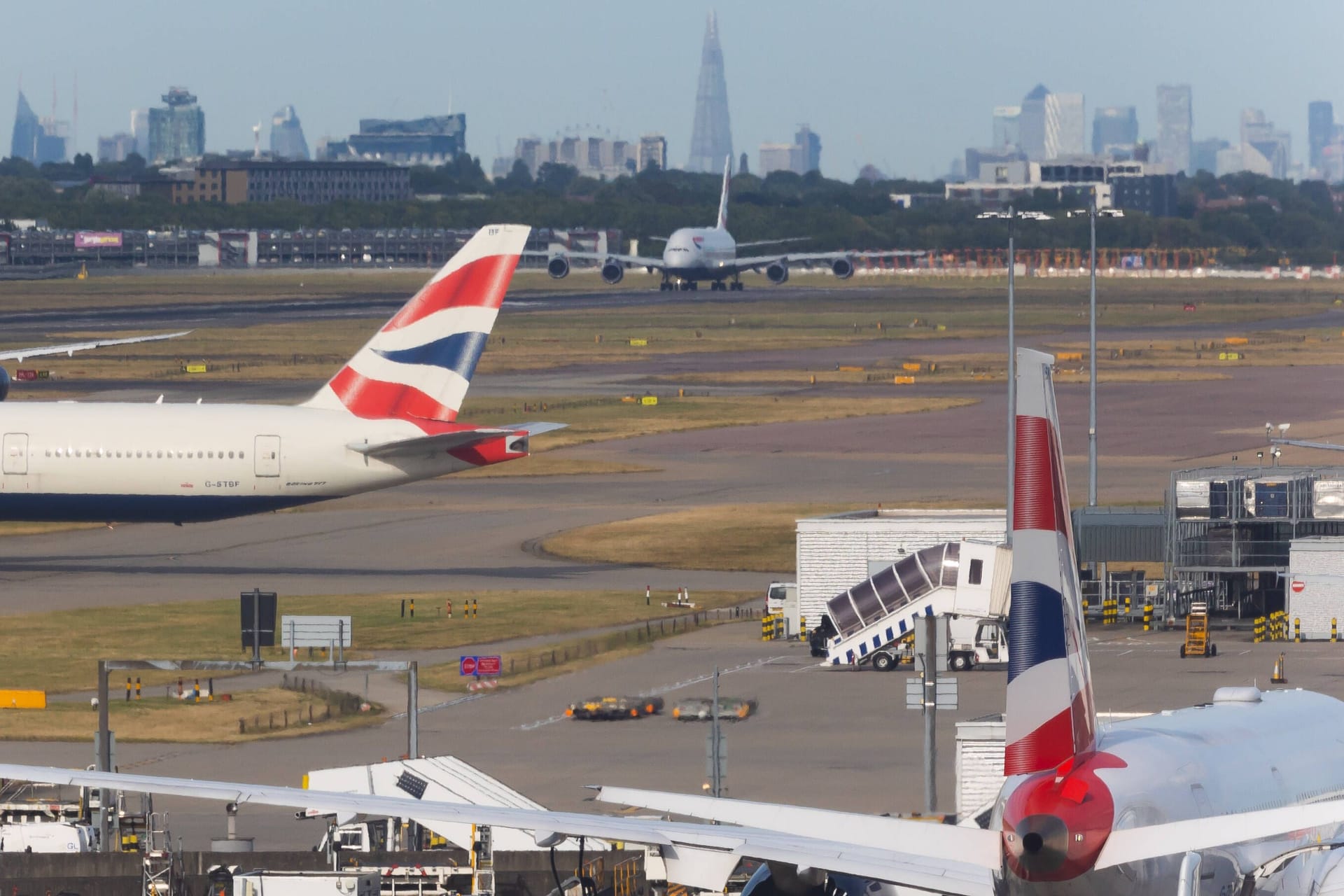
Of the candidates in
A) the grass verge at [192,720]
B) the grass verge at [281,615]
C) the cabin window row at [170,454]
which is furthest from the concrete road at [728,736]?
the cabin window row at [170,454]

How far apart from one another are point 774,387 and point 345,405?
82.8 m

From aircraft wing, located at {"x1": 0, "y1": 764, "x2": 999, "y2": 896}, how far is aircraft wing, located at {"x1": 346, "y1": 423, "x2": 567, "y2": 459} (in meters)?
44.6

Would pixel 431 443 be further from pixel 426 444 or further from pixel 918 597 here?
pixel 918 597

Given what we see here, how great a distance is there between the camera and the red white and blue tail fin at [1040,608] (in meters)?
19.1

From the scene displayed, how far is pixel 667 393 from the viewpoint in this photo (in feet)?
466

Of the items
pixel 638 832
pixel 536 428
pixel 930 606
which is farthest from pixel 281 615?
pixel 638 832

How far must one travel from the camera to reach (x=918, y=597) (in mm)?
57281

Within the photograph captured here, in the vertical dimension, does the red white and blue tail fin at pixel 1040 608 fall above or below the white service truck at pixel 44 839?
above

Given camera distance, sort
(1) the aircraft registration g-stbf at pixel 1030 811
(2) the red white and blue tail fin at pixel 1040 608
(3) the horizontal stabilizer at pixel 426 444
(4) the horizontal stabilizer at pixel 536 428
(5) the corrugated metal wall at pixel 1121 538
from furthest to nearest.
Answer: (5) the corrugated metal wall at pixel 1121 538 < (4) the horizontal stabilizer at pixel 536 428 < (3) the horizontal stabilizer at pixel 426 444 < (2) the red white and blue tail fin at pixel 1040 608 < (1) the aircraft registration g-stbf at pixel 1030 811

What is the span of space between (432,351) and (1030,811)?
48.3m

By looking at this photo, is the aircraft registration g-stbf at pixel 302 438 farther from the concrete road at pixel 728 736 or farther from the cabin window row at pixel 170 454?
the concrete road at pixel 728 736

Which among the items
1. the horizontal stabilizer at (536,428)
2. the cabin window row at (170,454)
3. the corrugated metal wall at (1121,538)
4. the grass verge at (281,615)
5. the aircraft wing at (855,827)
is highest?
the horizontal stabilizer at (536,428)

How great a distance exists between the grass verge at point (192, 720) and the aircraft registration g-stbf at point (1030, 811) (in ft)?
95.9

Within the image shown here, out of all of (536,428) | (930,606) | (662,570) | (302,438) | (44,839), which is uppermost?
(536,428)
